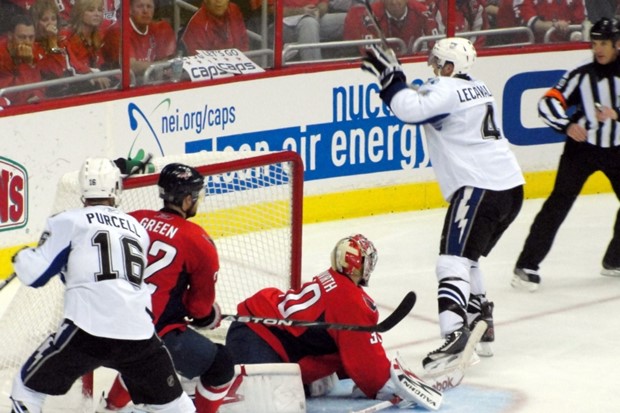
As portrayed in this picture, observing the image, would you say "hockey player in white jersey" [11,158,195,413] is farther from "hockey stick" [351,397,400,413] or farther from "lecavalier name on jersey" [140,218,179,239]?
"hockey stick" [351,397,400,413]

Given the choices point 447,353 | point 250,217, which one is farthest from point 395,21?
point 447,353

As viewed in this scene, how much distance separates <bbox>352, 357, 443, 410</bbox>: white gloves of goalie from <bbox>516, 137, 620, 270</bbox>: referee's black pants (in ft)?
6.02

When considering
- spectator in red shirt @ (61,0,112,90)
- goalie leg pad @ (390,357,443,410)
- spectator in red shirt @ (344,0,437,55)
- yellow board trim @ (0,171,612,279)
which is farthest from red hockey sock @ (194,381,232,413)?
spectator in red shirt @ (344,0,437,55)

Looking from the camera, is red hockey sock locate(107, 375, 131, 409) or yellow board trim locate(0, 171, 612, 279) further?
yellow board trim locate(0, 171, 612, 279)

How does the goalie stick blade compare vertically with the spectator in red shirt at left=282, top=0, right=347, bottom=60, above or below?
below

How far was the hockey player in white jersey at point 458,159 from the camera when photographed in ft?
16.1

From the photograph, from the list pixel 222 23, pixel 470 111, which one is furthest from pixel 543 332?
pixel 222 23

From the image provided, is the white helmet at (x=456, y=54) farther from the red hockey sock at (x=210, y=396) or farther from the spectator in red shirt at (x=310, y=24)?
the spectator in red shirt at (x=310, y=24)

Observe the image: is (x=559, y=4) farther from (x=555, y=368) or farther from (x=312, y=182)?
(x=555, y=368)

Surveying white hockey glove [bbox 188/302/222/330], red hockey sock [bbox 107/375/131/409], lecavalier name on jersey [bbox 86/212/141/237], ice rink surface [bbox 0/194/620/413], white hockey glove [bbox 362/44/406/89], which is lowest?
ice rink surface [bbox 0/194/620/413]

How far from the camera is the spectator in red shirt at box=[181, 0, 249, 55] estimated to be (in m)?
7.07

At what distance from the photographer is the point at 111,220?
3.72 m

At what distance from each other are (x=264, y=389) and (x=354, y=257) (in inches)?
20.2

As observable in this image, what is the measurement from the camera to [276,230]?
17.7ft
